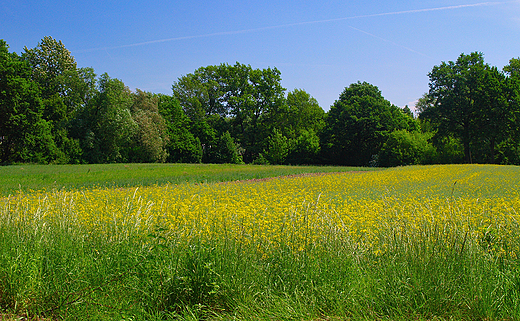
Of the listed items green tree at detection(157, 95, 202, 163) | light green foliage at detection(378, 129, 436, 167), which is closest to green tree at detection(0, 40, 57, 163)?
green tree at detection(157, 95, 202, 163)

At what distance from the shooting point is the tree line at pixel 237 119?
42.7 metres

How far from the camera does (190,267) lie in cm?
402

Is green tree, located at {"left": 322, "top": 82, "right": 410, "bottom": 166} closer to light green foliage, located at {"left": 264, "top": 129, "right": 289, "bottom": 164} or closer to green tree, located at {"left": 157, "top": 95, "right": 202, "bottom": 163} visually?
light green foliage, located at {"left": 264, "top": 129, "right": 289, "bottom": 164}

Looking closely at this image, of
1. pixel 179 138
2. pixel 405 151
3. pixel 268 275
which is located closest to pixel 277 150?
pixel 179 138

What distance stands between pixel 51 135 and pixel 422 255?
48.5 m

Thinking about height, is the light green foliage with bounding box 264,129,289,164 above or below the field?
above

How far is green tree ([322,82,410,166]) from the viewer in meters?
51.7

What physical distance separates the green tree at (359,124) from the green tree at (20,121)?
129ft

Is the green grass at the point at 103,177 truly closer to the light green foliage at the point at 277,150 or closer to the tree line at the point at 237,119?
the tree line at the point at 237,119

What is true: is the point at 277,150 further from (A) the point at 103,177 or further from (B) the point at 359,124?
(A) the point at 103,177

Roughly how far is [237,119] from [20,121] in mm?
32101

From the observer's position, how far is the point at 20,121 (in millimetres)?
39656

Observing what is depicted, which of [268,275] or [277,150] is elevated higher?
[277,150]

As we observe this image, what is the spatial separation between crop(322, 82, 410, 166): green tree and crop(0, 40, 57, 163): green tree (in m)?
39.2
